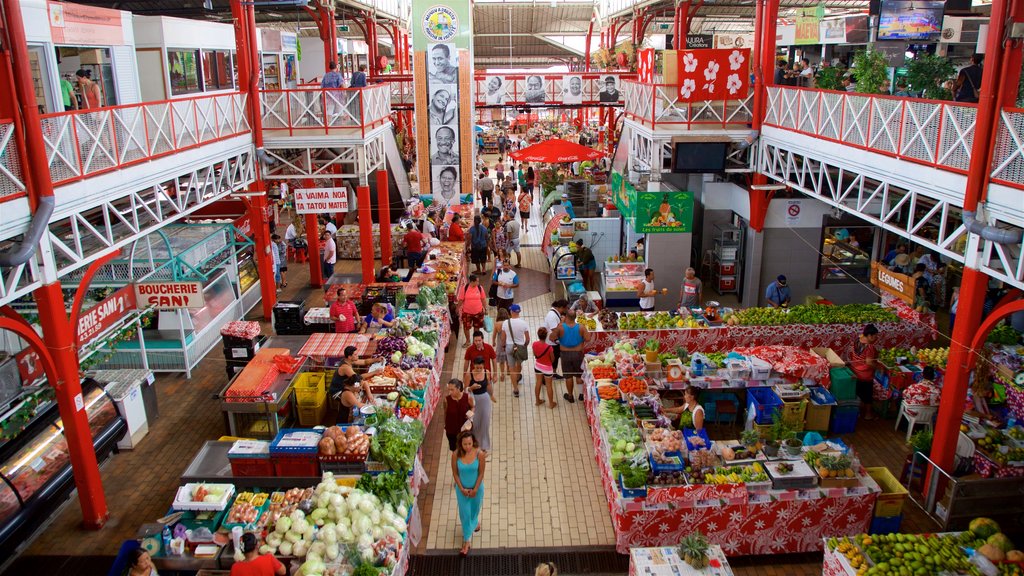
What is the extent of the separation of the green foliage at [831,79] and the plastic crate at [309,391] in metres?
10.2

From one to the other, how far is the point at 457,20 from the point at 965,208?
16.9 metres

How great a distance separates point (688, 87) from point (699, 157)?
156cm

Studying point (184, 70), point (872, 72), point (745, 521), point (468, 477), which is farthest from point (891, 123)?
point (184, 70)

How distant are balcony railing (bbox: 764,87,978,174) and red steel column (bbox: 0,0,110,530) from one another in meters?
10.2

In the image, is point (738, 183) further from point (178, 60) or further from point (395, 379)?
point (178, 60)

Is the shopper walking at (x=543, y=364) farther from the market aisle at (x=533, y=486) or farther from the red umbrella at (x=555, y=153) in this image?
the red umbrella at (x=555, y=153)

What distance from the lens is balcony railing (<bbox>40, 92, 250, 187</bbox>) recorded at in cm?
829

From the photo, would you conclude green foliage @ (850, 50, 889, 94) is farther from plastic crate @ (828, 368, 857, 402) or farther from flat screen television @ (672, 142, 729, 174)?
plastic crate @ (828, 368, 857, 402)

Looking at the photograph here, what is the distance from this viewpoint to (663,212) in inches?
594

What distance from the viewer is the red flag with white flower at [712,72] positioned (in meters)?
13.9

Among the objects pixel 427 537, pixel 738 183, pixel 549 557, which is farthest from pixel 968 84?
pixel 427 537

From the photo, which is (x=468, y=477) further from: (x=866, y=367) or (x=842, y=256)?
(x=842, y=256)

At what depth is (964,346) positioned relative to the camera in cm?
839

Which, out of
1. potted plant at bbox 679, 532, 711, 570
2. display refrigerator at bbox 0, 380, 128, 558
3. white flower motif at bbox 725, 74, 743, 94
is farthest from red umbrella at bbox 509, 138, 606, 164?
potted plant at bbox 679, 532, 711, 570
